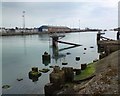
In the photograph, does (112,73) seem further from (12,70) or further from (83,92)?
(12,70)

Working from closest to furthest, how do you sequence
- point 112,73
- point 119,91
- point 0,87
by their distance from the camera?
point 119,91 < point 112,73 < point 0,87

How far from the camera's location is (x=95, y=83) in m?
14.2

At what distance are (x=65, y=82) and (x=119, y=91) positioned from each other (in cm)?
609

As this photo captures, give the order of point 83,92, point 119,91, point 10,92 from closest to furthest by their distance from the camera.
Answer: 1. point 119,91
2. point 83,92
3. point 10,92

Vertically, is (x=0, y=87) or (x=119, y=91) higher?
(x=119, y=91)

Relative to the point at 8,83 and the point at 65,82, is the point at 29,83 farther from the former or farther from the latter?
the point at 65,82

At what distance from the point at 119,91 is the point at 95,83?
79.2 inches

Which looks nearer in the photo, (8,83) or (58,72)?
(58,72)

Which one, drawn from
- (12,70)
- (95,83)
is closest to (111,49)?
(12,70)

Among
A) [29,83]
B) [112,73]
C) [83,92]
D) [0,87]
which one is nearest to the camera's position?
[83,92]

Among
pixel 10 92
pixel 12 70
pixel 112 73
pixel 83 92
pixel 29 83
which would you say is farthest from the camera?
pixel 12 70

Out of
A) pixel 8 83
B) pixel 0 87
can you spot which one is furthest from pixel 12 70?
pixel 0 87

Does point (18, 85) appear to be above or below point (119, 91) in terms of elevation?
below

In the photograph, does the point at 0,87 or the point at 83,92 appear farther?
the point at 0,87
